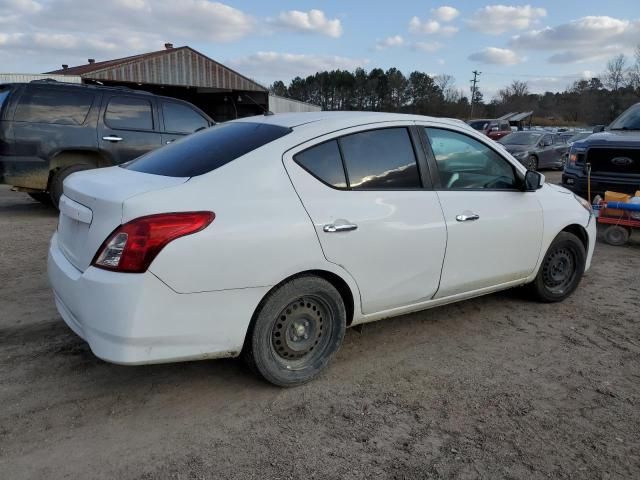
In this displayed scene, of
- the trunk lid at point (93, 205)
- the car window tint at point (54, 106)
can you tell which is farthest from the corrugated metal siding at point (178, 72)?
the trunk lid at point (93, 205)

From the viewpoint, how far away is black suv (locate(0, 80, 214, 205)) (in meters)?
7.32

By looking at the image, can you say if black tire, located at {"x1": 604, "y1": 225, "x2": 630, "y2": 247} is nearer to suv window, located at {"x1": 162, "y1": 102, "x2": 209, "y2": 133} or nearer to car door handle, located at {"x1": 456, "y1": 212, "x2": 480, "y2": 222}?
car door handle, located at {"x1": 456, "y1": 212, "x2": 480, "y2": 222}

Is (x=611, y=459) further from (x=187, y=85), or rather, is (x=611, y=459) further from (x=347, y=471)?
(x=187, y=85)

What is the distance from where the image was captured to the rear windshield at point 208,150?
3.12 m

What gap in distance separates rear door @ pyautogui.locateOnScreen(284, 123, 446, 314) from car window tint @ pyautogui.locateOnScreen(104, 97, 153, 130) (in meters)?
5.93

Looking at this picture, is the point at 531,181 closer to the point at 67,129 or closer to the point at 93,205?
the point at 93,205

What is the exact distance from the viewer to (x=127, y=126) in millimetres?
8305

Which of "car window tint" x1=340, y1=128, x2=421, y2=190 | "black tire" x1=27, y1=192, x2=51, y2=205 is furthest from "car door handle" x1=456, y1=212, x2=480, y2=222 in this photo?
"black tire" x1=27, y1=192, x2=51, y2=205

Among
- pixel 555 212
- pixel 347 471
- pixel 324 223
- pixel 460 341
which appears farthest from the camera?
pixel 555 212

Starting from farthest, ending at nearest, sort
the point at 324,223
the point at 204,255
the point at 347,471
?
the point at 324,223
the point at 204,255
the point at 347,471

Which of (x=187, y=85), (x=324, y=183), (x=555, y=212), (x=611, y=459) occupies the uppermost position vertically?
(x=187, y=85)

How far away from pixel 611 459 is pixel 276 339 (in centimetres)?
187

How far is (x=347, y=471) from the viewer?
2498 mm


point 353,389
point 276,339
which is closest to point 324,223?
point 276,339
